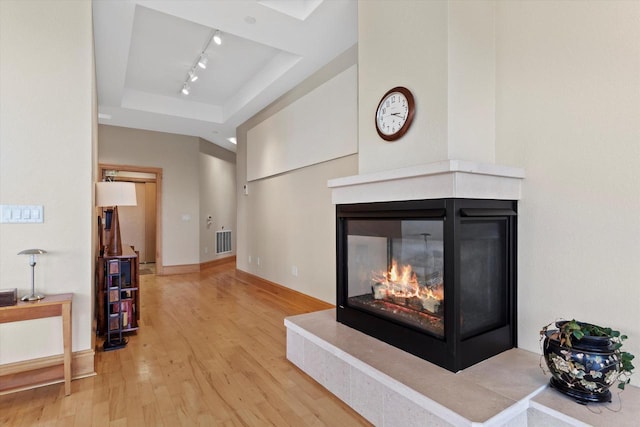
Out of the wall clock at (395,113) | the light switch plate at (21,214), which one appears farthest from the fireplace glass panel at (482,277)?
the light switch plate at (21,214)

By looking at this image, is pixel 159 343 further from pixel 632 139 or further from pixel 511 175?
pixel 632 139

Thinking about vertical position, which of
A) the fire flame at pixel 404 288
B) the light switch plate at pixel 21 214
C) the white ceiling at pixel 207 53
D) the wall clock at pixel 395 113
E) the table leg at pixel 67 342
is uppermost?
the white ceiling at pixel 207 53

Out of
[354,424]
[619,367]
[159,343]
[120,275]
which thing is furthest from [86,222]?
[619,367]

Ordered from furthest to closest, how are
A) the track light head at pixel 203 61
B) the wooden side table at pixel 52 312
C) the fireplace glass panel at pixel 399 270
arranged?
the track light head at pixel 203 61 < the wooden side table at pixel 52 312 < the fireplace glass panel at pixel 399 270

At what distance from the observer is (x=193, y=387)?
2.21 m

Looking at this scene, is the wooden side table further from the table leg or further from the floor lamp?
the floor lamp

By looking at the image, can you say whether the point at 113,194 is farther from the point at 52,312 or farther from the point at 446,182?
the point at 446,182

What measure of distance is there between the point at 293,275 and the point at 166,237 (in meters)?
3.42

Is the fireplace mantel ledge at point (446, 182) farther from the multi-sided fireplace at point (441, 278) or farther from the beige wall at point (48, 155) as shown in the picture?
the beige wall at point (48, 155)

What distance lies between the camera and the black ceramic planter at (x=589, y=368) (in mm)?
1372

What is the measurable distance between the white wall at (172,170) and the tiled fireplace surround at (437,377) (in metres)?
5.10

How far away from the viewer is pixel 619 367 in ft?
4.58

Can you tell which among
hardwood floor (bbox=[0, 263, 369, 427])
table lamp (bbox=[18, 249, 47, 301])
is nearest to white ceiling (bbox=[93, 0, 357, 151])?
table lamp (bbox=[18, 249, 47, 301])

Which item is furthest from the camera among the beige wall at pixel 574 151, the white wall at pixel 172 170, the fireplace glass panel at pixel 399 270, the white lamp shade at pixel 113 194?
the white wall at pixel 172 170
